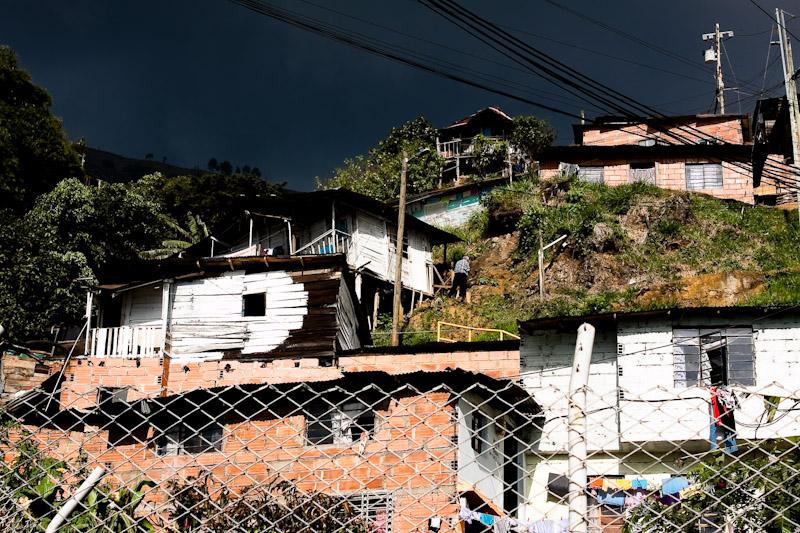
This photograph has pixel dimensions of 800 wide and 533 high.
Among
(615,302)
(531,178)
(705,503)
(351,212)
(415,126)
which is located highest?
(415,126)

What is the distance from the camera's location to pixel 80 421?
9.60 ft

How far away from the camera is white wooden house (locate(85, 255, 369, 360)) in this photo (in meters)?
20.4

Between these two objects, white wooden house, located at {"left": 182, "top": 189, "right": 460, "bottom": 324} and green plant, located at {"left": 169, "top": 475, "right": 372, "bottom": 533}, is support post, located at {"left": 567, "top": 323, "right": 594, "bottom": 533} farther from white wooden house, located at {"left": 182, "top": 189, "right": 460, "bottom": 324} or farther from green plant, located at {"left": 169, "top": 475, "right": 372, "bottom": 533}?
white wooden house, located at {"left": 182, "top": 189, "right": 460, "bottom": 324}

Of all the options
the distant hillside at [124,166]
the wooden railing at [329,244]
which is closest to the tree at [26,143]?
the wooden railing at [329,244]

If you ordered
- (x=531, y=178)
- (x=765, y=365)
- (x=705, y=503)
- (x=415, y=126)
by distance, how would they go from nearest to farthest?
(x=705, y=503) < (x=765, y=365) < (x=531, y=178) < (x=415, y=126)

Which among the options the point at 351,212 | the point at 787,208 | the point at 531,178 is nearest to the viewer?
the point at 351,212

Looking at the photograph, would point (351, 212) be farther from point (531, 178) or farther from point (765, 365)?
point (765, 365)

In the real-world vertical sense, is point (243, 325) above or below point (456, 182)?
below

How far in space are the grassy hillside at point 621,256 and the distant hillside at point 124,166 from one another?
65884 mm

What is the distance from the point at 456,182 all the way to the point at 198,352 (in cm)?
1988

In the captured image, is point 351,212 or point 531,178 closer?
point 351,212

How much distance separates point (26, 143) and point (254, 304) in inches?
516

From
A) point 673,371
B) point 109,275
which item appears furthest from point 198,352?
point 673,371

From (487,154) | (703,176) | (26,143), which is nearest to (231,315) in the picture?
(26,143)
